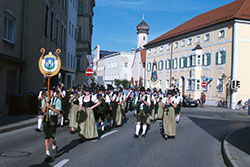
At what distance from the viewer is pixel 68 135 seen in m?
11.2

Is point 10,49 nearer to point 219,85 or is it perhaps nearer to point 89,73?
point 89,73

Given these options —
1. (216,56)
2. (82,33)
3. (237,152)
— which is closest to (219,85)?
(216,56)

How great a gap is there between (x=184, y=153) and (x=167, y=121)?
2.30m

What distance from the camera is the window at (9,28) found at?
16.1 meters

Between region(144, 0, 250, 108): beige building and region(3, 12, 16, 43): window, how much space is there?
52.7 ft

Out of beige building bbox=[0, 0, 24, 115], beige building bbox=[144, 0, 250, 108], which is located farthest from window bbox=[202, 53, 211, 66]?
beige building bbox=[0, 0, 24, 115]

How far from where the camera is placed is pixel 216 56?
38.1m

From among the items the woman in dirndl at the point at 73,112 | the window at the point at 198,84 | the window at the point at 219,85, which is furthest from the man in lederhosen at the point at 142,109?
the window at the point at 198,84

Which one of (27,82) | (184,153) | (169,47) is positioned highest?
(169,47)

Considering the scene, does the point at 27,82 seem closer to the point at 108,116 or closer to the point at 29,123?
the point at 29,123

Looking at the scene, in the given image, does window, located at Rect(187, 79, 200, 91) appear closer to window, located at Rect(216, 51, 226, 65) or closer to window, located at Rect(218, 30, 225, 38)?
window, located at Rect(216, 51, 226, 65)

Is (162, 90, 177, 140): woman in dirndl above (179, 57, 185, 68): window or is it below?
below

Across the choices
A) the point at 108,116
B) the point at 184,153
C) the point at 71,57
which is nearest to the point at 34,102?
the point at 108,116

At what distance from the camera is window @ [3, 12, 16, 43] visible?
16.1m
